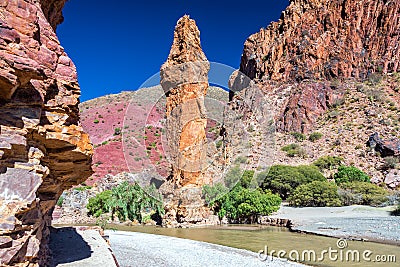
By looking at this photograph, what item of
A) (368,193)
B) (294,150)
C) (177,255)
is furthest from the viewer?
(294,150)

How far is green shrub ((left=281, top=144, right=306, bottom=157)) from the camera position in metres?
50.0

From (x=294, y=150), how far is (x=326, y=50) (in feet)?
79.5

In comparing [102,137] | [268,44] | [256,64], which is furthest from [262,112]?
[102,137]

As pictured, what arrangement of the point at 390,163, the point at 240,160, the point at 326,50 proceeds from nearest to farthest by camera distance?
the point at 390,163 < the point at 240,160 < the point at 326,50

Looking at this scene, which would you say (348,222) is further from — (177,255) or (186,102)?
(186,102)

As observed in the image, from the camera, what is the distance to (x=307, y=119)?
188ft

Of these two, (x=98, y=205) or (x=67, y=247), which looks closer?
(x=67, y=247)

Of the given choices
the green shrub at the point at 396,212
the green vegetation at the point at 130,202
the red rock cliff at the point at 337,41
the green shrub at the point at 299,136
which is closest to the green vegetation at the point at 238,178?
the green vegetation at the point at 130,202

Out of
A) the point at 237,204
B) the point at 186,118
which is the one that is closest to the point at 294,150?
the point at 237,204

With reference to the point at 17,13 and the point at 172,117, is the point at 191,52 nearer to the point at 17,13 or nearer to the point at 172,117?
the point at 172,117

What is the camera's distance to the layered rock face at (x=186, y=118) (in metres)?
24.5

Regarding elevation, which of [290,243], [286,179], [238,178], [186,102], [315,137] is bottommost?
[290,243]

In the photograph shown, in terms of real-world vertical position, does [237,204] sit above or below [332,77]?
below

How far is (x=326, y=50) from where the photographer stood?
211 ft
